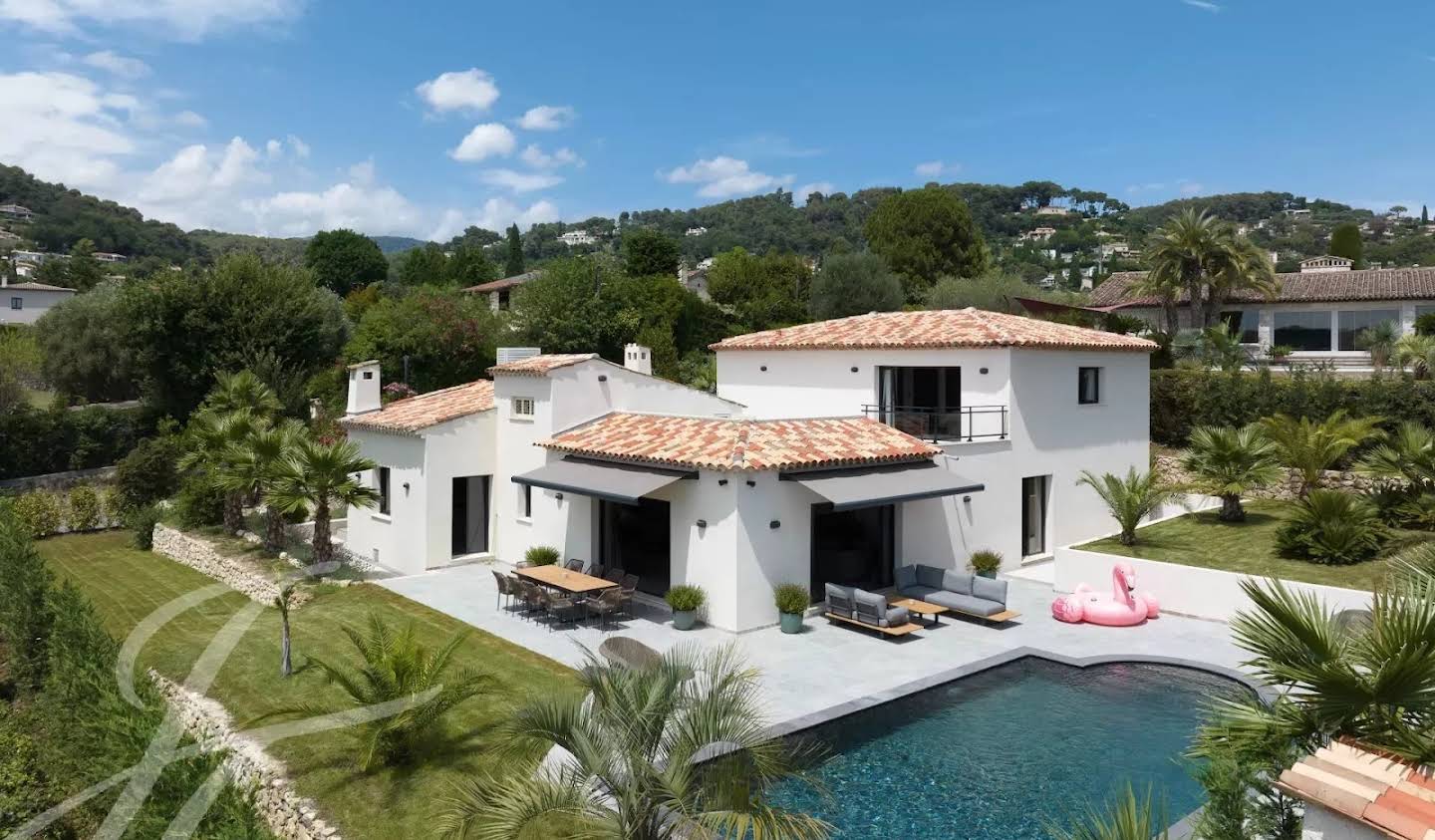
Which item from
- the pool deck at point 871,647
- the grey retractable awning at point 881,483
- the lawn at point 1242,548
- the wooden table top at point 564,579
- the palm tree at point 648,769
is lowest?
the pool deck at point 871,647

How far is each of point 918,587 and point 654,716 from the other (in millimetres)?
17859

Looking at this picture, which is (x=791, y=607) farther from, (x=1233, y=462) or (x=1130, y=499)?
(x=1233, y=462)

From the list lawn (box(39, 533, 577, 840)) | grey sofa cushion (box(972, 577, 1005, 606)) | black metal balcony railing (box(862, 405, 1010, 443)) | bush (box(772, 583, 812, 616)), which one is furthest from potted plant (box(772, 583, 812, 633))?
black metal balcony railing (box(862, 405, 1010, 443))

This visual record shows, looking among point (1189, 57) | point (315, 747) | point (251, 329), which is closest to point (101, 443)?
point (251, 329)

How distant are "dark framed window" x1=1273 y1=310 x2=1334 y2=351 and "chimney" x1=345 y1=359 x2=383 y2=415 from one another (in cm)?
5668

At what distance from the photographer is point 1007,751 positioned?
17.7 metres

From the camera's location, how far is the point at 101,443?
180ft

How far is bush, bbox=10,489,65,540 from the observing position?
44438 millimetres

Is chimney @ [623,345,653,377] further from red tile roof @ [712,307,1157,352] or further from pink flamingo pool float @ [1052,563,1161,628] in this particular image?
pink flamingo pool float @ [1052,563,1161,628]

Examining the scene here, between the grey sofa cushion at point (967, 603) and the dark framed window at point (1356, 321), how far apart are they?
44.0 metres

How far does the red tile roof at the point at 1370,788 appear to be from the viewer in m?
8.57

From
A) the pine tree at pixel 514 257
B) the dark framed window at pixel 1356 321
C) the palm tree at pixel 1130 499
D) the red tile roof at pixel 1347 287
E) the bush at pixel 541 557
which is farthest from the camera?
the pine tree at pixel 514 257

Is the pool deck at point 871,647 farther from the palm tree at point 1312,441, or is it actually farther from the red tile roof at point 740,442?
the palm tree at point 1312,441

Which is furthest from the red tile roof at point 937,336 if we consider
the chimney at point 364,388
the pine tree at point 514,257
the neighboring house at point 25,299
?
the pine tree at point 514,257
